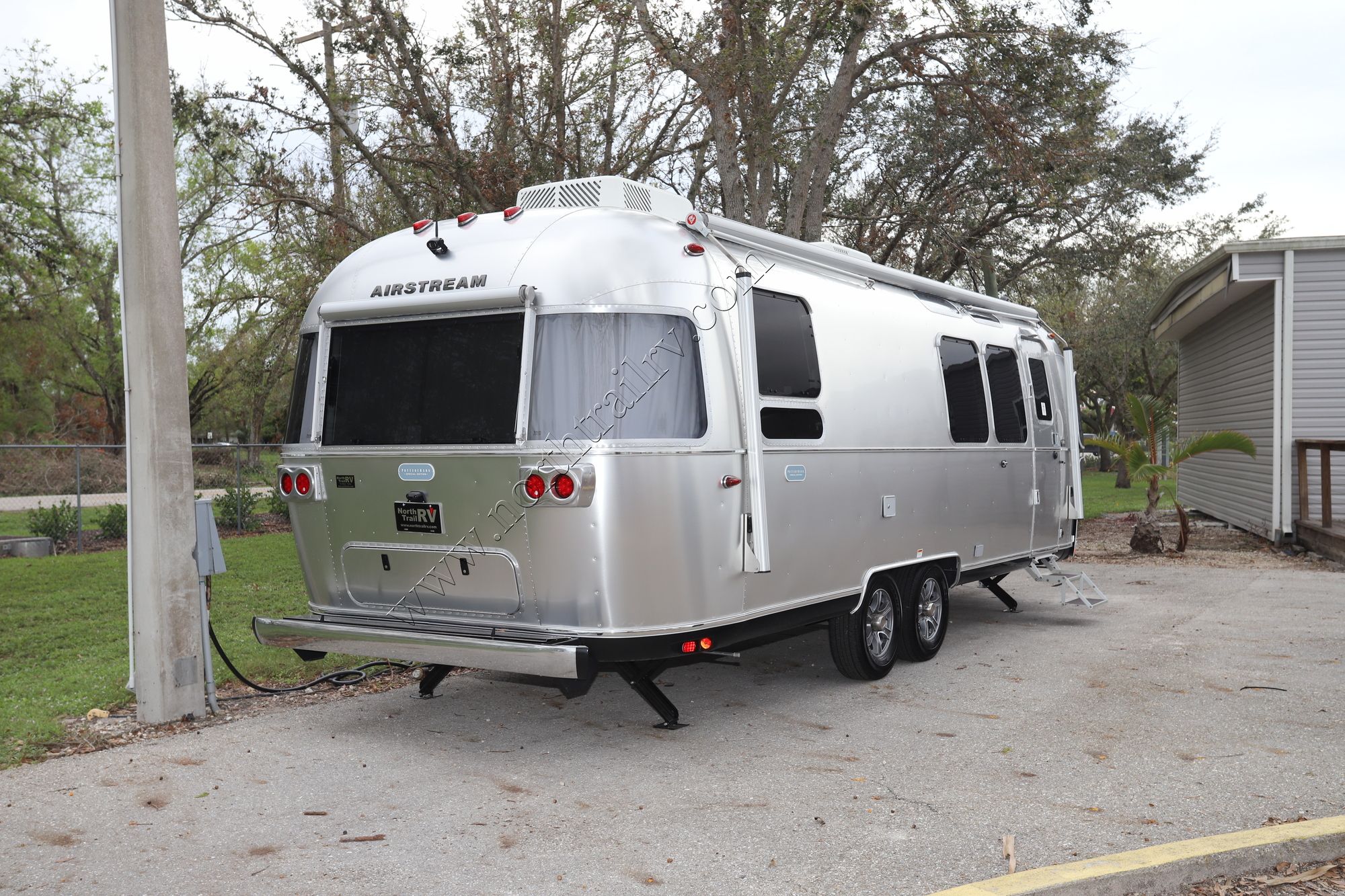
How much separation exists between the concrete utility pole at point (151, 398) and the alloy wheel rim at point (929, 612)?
15.7 ft

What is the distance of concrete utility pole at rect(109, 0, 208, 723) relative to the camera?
20.8 ft

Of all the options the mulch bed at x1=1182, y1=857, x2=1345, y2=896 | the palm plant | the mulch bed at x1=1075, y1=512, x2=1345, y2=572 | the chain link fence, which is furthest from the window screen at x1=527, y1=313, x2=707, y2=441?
the chain link fence

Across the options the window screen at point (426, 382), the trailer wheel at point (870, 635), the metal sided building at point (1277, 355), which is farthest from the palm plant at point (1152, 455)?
the window screen at point (426, 382)

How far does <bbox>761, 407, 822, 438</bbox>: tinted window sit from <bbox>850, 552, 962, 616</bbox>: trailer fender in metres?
1.07

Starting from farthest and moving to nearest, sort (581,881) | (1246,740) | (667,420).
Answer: (1246,740)
(667,420)
(581,881)

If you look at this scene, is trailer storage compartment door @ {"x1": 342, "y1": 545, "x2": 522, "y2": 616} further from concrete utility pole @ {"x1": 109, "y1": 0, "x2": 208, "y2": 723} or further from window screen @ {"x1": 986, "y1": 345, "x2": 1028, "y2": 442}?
window screen @ {"x1": 986, "y1": 345, "x2": 1028, "y2": 442}

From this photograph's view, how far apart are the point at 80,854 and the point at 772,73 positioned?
10757mm

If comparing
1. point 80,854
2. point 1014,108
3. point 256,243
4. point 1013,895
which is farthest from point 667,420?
point 256,243

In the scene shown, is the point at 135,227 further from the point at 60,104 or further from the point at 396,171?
the point at 60,104

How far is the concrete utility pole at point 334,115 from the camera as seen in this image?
39.8 feet

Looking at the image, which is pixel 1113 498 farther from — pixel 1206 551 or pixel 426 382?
pixel 426 382

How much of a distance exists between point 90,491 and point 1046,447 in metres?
19.2

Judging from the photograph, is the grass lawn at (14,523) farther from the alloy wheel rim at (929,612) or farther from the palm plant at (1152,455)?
the palm plant at (1152,455)

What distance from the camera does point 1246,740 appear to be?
600 centimetres
